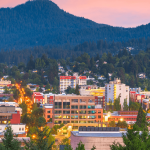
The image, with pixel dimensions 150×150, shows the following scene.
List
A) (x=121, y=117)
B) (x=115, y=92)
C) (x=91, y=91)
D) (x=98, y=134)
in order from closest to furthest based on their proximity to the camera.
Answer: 1. (x=98, y=134)
2. (x=121, y=117)
3. (x=115, y=92)
4. (x=91, y=91)

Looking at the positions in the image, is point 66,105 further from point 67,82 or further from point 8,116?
point 67,82

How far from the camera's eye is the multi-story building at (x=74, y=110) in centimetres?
6100

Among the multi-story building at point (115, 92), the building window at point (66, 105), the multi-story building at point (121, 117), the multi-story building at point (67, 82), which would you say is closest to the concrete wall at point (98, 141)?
the building window at point (66, 105)

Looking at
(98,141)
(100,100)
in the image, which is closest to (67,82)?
(100,100)

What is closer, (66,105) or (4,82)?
(66,105)

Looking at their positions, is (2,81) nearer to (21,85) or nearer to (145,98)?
(21,85)

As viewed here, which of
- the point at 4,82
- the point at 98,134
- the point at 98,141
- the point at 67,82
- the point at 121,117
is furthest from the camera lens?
the point at 4,82

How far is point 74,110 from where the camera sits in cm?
6141

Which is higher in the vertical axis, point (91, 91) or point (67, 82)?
point (67, 82)

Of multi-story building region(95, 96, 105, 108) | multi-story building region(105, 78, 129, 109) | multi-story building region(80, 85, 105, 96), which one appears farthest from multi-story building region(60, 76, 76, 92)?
multi-story building region(105, 78, 129, 109)

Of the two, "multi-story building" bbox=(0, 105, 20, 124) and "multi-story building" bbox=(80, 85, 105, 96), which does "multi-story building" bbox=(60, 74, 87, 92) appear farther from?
"multi-story building" bbox=(0, 105, 20, 124)

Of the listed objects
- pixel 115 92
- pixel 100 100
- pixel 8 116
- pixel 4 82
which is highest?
pixel 4 82

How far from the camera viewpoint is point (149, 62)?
157 metres

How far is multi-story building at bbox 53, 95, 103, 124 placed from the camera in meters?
61.0
